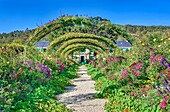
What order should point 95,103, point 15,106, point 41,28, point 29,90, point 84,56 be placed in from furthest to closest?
point 84,56, point 41,28, point 95,103, point 29,90, point 15,106

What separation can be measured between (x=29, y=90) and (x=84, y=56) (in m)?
56.0

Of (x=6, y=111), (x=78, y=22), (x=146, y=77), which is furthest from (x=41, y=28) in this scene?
(x=6, y=111)

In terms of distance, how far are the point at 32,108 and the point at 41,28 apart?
805 cm

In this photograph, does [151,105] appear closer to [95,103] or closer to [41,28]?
[95,103]

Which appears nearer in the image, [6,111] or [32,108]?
[6,111]

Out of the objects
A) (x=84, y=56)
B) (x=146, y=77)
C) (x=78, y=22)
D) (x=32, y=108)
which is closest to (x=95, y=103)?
(x=146, y=77)

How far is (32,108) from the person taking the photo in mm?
6156

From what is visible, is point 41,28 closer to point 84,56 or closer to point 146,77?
point 146,77

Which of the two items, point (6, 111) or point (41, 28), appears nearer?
point (6, 111)

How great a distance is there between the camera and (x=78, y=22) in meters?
13.8

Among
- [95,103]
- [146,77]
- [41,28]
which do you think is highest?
[41,28]

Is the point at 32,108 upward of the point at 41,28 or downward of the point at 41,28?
downward

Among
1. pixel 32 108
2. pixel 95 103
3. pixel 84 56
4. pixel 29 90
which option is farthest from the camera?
pixel 84 56

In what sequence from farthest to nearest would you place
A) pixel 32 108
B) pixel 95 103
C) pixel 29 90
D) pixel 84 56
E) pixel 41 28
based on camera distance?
1. pixel 84 56
2. pixel 41 28
3. pixel 95 103
4. pixel 29 90
5. pixel 32 108
